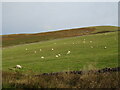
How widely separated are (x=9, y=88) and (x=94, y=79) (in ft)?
11.2

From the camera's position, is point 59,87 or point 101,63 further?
point 101,63

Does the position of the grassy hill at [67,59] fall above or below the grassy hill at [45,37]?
below

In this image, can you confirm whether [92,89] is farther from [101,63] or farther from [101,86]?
[101,63]

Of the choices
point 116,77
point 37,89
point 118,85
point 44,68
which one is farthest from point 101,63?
point 37,89

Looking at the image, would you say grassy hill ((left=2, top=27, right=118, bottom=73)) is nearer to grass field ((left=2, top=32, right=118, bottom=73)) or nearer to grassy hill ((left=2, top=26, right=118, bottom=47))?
grass field ((left=2, top=32, right=118, bottom=73))

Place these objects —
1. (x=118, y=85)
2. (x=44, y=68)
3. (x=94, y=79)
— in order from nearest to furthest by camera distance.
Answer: (x=118, y=85) < (x=94, y=79) < (x=44, y=68)

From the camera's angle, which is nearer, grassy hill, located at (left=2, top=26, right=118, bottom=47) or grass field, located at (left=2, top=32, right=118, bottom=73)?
grass field, located at (left=2, top=32, right=118, bottom=73)

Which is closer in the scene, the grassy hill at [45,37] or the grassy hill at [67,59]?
the grassy hill at [67,59]

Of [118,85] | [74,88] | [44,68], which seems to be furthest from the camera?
[44,68]

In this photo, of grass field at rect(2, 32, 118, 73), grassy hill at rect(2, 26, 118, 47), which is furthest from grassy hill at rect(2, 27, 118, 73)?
grassy hill at rect(2, 26, 118, 47)

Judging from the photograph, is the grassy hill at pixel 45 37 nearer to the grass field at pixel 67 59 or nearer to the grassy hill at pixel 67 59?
the grassy hill at pixel 67 59

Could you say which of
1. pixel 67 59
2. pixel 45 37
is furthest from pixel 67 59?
pixel 45 37

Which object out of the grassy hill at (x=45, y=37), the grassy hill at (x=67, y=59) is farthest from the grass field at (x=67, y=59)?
the grassy hill at (x=45, y=37)

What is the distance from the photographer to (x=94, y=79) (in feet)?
28.0
